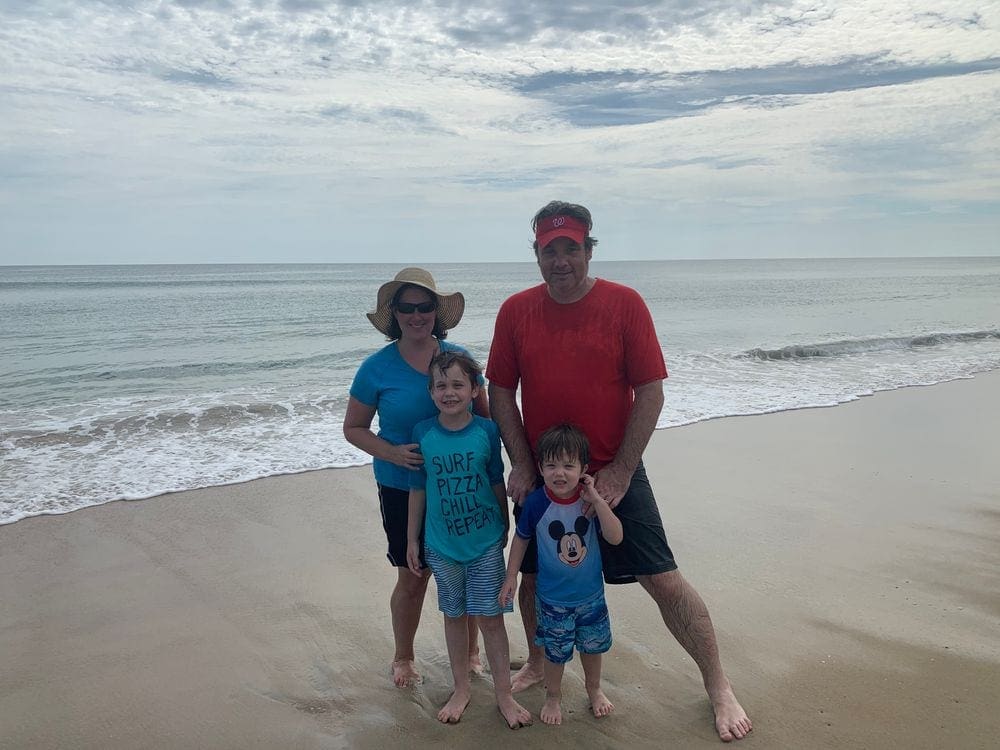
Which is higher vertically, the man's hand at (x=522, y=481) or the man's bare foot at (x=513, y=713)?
the man's hand at (x=522, y=481)

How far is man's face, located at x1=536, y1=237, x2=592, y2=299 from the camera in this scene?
2.84 metres

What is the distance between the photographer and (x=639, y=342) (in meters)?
2.85

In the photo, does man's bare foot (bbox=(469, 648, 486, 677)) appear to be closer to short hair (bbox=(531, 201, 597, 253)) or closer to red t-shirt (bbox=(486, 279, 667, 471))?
red t-shirt (bbox=(486, 279, 667, 471))

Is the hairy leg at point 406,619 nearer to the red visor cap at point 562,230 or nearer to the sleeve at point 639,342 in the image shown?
the sleeve at point 639,342

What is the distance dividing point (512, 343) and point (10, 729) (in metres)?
2.63

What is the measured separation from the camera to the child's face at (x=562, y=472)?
2.78 metres

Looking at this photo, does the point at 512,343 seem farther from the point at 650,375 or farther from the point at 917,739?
the point at 917,739

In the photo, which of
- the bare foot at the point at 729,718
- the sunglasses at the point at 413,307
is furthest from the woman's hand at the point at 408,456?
the bare foot at the point at 729,718

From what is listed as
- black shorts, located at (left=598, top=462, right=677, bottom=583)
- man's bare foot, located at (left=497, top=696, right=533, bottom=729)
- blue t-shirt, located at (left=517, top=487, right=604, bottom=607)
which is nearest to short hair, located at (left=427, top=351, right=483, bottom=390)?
blue t-shirt, located at (left=517, top=487, right=604, bottom=607)

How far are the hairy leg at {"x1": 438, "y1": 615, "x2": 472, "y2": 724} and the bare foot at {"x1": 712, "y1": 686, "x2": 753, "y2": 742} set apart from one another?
1.04 meters

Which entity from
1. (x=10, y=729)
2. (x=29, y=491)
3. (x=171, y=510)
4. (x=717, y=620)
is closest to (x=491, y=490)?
(x=717, y=620)

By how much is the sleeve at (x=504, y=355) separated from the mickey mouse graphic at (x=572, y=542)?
616mm

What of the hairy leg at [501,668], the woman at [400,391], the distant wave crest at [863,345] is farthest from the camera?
the distant wave crest at [863,345]

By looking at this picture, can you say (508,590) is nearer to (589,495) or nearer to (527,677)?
(589,495)
